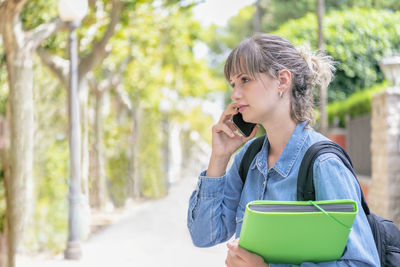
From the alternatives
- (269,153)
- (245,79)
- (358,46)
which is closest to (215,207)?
(269,153)

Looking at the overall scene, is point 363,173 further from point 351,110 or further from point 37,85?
point 37,85

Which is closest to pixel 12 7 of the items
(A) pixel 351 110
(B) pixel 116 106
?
(A) pixel 351 110

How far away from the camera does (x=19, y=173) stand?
8625 millimetres

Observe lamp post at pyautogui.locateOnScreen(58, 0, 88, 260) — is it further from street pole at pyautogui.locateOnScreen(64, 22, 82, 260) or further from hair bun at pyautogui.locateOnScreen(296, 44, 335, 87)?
hair bun at pyautogui.locateOnScreen(296, 44, 335, 87)

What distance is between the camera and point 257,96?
2014mm

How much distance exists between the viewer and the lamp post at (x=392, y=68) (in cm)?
970

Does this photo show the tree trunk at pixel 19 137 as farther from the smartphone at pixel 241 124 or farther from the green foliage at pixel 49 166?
the smartphone at pixel 241 124

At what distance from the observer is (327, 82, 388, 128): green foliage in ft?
41.4

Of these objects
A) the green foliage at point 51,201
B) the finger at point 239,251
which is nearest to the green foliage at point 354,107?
the green foliage at point 51,201

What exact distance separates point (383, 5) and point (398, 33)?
22.7 feet

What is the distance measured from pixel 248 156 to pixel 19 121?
6.96 m

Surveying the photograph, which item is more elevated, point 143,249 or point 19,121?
point 19,121

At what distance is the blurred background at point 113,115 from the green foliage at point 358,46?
4 cm

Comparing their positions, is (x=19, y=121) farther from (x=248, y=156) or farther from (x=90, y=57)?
(x=248, y=156)
